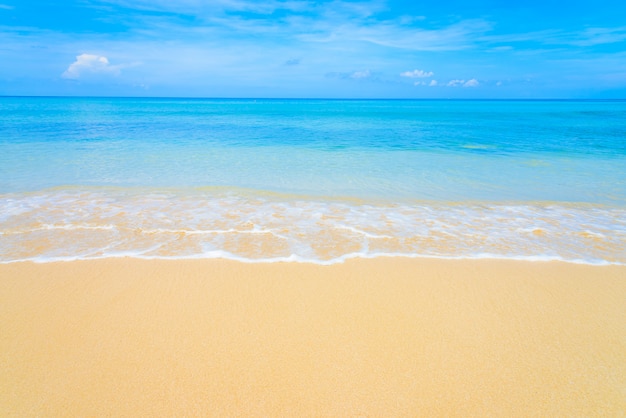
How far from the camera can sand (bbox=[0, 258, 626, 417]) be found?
2.92m

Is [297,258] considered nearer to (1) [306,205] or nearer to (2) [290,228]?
(2) [290,228]

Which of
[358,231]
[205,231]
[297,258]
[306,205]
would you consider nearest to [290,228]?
[358,231]

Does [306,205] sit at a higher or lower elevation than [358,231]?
lower

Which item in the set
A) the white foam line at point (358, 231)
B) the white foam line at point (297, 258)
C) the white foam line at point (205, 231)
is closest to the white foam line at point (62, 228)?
the white foam line at point (205, 231)

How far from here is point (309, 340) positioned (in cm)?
359

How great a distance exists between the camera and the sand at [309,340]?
9.58 feet

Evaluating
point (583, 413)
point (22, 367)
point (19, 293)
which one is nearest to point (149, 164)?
point (19, 293)

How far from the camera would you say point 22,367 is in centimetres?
319

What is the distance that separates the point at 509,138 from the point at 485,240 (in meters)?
20.8

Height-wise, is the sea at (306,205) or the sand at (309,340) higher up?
the sand at (309,340)

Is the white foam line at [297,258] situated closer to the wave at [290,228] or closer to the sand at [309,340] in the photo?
the wave at [290,228]

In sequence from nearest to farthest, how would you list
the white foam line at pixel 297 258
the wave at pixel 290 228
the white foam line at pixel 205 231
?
the white foam line at pixel 297 258
the wave at pixel 290 228
the white foam line at pixel 205 231

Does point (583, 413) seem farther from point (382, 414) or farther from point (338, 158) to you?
point (338, 158)

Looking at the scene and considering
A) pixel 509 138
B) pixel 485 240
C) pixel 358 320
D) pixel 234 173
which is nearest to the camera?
pixel 358 320
